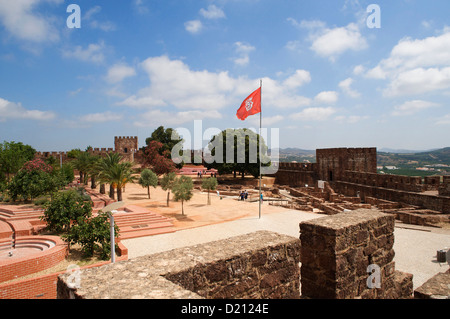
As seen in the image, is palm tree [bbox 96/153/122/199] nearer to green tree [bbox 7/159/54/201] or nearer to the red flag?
green tree [bbox 7/159/54/201]

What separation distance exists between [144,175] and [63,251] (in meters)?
14.7

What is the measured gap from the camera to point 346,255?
13.4ft

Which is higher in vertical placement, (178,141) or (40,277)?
(178,141)

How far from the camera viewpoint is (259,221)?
1839 centimetres

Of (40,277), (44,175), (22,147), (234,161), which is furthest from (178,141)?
(40,277)

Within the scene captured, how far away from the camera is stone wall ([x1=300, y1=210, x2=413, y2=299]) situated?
3986 mm

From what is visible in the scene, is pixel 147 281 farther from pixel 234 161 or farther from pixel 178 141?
pixel 178 141

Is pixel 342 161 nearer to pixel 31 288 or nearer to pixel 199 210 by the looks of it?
pixel 199 210

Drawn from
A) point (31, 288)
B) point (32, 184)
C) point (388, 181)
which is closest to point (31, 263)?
point (31, 288)

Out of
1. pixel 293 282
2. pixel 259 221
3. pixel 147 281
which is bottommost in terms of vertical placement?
pixel 259 221

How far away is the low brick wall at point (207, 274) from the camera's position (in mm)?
2412

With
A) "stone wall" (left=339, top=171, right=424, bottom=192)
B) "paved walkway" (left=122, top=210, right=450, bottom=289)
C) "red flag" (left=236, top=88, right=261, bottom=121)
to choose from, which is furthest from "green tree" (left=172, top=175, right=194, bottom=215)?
"stone wall" (left=339, top=171, right=424, bottom=192)

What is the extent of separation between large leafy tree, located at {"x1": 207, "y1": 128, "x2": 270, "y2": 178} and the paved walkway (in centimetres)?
2238

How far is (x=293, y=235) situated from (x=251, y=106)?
8.84 meters
